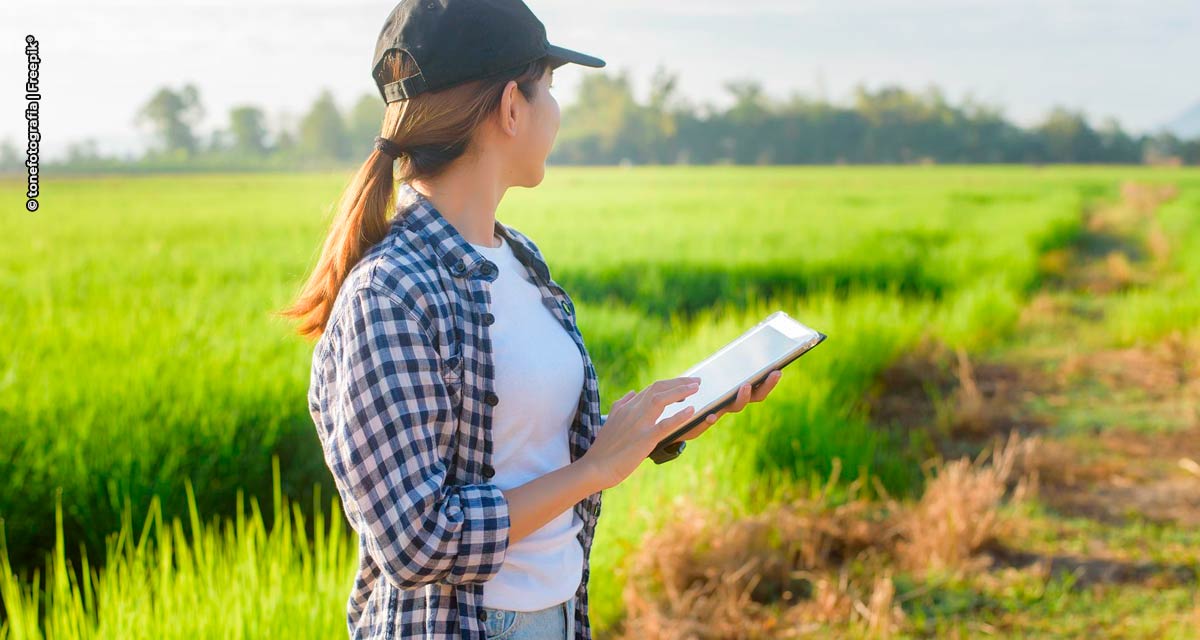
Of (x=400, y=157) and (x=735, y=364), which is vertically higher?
(x=400, y=157)

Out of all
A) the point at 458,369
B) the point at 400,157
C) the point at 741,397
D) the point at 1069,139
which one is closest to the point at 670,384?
the point at 741,397

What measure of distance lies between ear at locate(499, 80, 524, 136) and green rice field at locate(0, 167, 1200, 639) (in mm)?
304

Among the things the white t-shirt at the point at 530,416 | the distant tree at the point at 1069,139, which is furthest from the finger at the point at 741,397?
the distant tree at the point at 1069,139

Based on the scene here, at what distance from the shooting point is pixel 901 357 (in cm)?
602

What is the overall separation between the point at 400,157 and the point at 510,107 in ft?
0.57

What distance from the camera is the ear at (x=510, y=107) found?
1.30 metres

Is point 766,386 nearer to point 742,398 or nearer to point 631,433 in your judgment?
point 742,398

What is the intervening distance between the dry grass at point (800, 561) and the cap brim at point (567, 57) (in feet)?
Result: 5.57

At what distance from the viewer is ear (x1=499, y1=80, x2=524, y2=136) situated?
4.28ft

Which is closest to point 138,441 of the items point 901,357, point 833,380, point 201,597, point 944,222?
point 201,597

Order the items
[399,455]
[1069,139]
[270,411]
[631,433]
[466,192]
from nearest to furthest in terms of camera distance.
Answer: [399,455] < [631,433] < [466,192] < [270,411] < [1069,139]

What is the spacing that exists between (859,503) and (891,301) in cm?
344

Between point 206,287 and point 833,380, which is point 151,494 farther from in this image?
point 206,287

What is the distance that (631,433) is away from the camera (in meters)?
1.24
